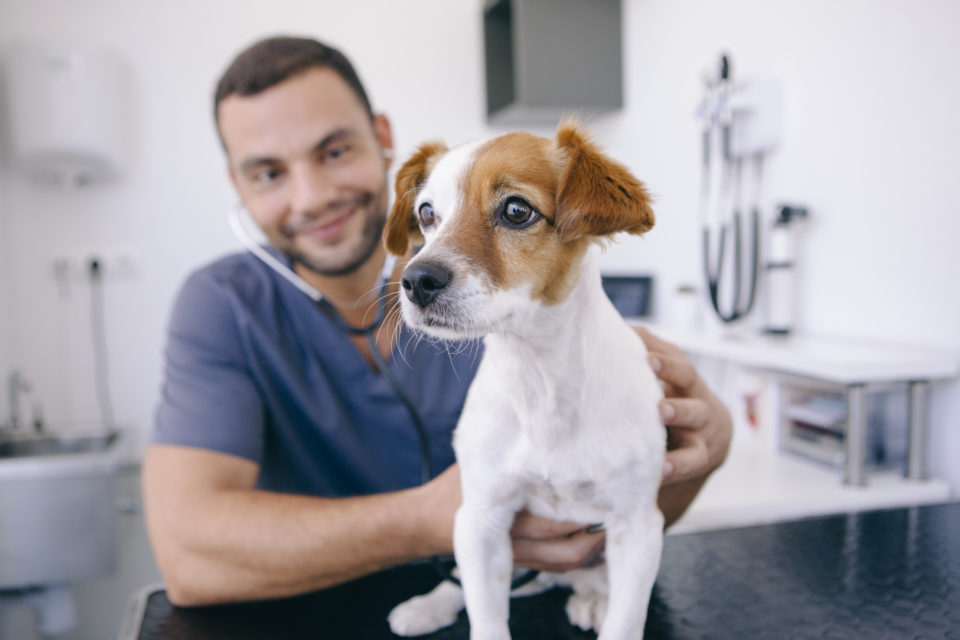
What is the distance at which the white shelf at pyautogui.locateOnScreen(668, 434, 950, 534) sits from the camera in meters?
1.16

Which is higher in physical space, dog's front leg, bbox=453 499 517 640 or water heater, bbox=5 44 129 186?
water heater, bbox=5 44 129 186

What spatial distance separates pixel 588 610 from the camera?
0.72 m

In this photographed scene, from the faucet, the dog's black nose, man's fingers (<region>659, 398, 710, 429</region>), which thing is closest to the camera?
the dog's black nose

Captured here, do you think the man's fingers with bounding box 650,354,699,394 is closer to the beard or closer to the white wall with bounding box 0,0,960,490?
the beard

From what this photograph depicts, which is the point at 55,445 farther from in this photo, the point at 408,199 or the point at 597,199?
the point at 597,199

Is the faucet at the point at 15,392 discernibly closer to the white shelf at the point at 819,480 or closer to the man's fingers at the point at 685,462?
the white shelf at the point at 819,480

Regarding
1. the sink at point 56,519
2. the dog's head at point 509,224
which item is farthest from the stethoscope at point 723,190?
the sink at point 56,519

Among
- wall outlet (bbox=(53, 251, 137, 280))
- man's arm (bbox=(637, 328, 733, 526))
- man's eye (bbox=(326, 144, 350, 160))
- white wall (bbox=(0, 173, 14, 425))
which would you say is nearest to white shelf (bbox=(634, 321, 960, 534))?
man's arm (bbox=(637, 328, 733, 526))

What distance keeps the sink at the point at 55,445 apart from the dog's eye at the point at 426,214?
1.86 m

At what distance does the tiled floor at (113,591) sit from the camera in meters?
1.82

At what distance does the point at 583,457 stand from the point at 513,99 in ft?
6.74

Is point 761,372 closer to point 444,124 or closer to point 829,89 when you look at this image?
point 829,89

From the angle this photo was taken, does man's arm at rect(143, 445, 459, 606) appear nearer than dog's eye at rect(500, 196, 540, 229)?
No

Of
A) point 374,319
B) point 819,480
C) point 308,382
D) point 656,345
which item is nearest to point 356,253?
point 374,319
